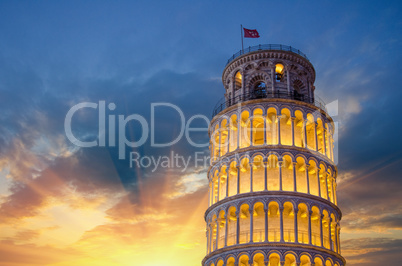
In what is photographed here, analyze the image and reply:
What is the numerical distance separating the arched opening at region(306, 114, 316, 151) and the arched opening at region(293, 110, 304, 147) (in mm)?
844

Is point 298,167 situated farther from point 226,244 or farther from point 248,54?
point 248,54

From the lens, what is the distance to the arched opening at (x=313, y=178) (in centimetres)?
4881

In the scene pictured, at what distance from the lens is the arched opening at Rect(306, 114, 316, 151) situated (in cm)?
5169

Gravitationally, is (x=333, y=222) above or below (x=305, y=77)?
below

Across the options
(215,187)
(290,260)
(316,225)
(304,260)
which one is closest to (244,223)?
(290,260)

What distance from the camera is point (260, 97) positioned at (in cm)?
5425

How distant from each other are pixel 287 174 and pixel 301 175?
4.80 feet

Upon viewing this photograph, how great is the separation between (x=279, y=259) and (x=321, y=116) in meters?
16.5

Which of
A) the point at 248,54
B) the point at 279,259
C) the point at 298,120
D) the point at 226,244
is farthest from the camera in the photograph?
the point at 248,54

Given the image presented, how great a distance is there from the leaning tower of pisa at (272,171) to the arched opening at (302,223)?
0.09 meters

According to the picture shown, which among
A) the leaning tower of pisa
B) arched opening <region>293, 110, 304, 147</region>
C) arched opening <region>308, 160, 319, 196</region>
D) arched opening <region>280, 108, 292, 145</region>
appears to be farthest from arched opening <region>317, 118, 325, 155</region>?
arched opening <region>280, 108, 292, 145</region>

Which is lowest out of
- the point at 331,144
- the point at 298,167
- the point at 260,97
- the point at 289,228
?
the point at 289,228

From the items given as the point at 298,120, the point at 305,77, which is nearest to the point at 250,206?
the point at 298,120

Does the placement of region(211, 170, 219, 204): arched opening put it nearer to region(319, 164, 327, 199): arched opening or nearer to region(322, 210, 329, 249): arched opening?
region(319, 164, 327, 199): arched opening
